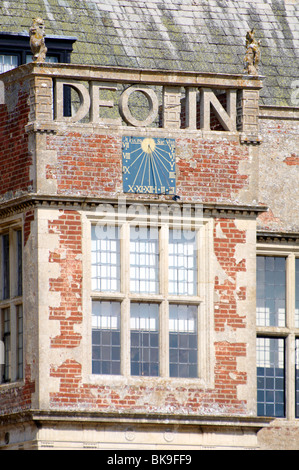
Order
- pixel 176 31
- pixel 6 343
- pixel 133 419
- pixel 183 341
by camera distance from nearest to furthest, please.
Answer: pixel 133 419 → pixel 183 341 → pixel 6 343 → pixel 176 31

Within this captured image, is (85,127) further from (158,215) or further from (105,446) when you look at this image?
(105,446)

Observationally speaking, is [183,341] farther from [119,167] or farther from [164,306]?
[119,167]

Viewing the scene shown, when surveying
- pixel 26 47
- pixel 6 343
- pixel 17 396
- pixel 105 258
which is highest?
pixel 26 47

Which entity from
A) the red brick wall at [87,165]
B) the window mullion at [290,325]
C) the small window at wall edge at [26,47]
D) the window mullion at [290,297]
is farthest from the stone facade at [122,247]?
the small window at wall edge at [26,47]

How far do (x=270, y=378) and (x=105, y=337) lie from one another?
3.58 metres

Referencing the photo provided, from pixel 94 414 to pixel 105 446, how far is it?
1.67 ft

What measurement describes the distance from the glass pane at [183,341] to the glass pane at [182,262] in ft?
0.98

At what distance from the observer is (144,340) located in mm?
23484

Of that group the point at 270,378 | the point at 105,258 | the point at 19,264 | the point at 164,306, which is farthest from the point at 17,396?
the point at 270,378

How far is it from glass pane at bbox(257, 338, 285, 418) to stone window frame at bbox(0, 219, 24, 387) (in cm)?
423

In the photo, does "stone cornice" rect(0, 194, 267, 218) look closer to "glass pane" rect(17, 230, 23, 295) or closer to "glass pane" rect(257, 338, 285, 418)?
"glass pane" rect(17, 230, 23, 295)

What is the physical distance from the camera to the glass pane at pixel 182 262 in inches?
936

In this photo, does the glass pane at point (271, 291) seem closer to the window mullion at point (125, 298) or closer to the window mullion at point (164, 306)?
the window mullion at point (164, 306)

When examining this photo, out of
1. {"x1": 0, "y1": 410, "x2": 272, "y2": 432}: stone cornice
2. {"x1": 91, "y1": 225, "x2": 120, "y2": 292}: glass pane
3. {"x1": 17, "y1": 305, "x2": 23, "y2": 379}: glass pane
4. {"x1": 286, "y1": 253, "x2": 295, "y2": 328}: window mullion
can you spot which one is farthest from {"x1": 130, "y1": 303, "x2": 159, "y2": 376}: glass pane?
{"x1": 286, "y1": 253, "x2": 295, "y2": 328}: window mullion
